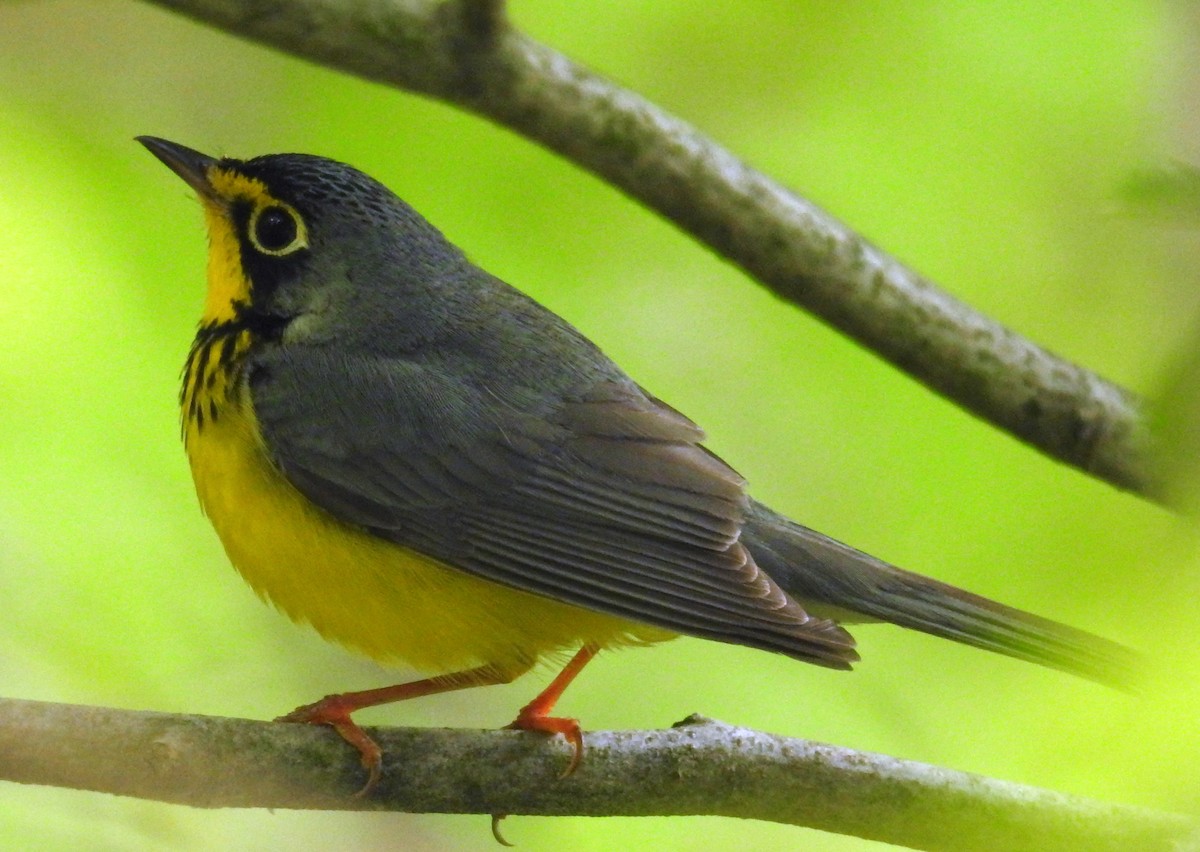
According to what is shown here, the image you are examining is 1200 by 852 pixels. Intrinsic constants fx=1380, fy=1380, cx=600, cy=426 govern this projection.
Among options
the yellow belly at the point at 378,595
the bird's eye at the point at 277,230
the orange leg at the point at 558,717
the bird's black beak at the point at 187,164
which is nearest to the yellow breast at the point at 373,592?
the yellow belly at the point at 378,595

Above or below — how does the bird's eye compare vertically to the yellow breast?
above

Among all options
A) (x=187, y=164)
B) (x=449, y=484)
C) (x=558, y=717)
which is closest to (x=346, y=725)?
(x=558, y=717)

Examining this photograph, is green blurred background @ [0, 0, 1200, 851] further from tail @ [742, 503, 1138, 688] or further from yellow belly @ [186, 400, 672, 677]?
yellow belly @ [186, 400, 672, 677]

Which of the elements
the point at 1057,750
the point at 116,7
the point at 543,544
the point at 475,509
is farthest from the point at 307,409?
the point at 116,7

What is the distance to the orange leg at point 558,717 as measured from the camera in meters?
3.92

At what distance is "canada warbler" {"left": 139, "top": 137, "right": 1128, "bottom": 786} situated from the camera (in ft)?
13.5

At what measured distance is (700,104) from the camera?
6.76m

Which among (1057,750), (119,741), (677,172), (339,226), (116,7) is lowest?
(119,741)

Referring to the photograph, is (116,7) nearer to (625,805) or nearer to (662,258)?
(662,258)

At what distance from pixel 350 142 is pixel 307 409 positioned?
1924 mm

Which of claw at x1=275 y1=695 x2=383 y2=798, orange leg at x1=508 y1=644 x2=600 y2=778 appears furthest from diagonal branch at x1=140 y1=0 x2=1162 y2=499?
claw at x1=275 y1=695 x2=383 y2=798

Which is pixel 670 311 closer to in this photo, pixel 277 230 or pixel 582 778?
pixel 277 230

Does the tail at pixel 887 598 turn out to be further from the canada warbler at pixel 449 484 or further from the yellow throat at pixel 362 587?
the yellow throat at pixel 362 587

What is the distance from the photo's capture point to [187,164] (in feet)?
15.9
